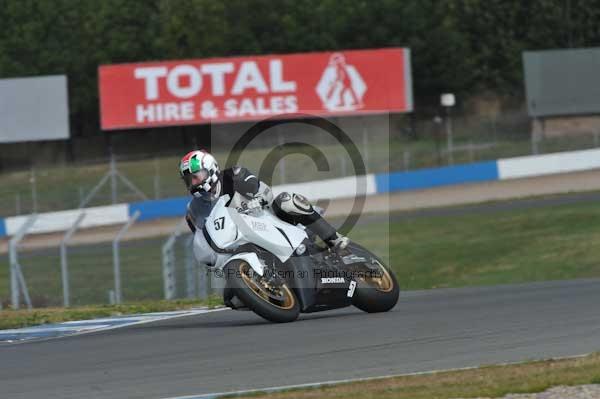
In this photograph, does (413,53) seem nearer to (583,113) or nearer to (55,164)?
(583,113)

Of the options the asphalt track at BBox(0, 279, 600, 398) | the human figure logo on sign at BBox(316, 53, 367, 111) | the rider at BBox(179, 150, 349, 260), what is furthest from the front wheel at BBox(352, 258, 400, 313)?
the human figure logo on sign at BBox(316, 53, 367, 111)

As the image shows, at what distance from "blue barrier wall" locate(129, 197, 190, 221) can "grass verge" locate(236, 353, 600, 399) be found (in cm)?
2702

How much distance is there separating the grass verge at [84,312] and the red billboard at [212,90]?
24528mm

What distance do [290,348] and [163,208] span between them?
25.8m

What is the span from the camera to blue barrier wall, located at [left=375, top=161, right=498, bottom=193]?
36.2 metres

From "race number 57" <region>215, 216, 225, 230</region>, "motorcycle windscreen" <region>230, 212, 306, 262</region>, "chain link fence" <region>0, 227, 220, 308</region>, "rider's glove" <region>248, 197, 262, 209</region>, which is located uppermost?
"rider's glove" <region>248, 197, 262, 209</region>

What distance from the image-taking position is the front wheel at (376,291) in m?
11.1

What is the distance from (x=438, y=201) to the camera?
36.4 m

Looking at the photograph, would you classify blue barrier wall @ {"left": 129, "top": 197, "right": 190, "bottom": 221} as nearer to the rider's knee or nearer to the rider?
the rider

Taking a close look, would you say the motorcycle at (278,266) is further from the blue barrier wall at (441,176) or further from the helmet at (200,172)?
the blue barrier wall at (441,176)

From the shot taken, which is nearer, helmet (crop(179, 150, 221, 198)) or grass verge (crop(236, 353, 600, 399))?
grass verge (crop(236, 353, 600, 399))

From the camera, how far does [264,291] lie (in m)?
10.3

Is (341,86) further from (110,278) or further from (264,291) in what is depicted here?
(264,291)

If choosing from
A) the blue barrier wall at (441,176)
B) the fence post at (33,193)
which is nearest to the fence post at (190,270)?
the fence post at (33,193)
